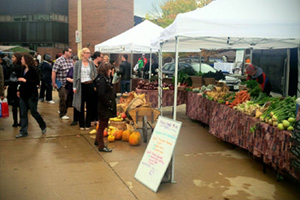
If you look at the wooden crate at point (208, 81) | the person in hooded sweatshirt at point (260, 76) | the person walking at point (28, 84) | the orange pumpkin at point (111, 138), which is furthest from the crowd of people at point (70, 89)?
the wooden crate at point (208, 81)

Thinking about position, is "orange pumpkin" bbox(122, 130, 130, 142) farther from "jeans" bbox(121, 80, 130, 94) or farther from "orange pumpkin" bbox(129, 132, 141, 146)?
"jeans" bbox(121, 80, 130, 94)

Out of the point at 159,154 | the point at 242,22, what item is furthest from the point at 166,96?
the point at 159,154

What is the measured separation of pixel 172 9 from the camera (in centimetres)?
3891

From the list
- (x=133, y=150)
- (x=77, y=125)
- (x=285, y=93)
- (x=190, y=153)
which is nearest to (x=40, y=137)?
(x=77, y=125)

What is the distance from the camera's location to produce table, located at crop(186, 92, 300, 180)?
4.60 meters

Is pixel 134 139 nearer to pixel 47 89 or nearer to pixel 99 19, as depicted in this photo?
pixel 47 89

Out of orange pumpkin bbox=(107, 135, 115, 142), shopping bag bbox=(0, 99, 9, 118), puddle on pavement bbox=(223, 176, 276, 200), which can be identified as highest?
shopping bag bbox=(0, 99, 9, 118)

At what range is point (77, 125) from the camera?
8.62 meters

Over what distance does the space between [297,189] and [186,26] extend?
119 inches

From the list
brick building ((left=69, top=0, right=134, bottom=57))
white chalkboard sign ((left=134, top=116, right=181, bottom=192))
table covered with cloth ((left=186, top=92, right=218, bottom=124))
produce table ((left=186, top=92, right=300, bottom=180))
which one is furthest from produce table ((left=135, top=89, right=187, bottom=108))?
brick building ((left=69, top=0, right=134, bottom=57))

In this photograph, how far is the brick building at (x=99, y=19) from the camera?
33.4 m

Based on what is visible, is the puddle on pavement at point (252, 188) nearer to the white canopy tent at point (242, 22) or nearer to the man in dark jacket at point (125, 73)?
the white canopy tent at point (242, 22)

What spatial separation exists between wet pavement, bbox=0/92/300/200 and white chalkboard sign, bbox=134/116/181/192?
0.16m

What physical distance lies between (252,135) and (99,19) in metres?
30.4
